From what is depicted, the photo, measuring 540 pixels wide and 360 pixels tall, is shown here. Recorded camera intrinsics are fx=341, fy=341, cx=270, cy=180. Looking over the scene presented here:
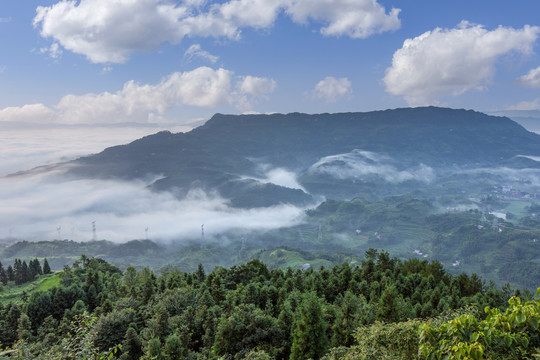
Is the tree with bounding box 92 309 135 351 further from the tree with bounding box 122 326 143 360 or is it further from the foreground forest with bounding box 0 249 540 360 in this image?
the tree with bounding box 122 326 143 360

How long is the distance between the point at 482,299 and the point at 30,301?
9600cm

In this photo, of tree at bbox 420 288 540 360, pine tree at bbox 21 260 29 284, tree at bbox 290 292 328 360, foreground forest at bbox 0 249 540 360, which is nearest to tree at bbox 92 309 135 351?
foreground forest at bbox 0 249 540 360

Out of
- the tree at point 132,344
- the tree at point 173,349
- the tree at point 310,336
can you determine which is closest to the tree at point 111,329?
the tree at point 132,344

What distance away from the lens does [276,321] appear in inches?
1783

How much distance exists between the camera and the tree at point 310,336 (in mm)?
39125

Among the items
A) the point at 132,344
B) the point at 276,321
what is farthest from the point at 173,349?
the point at 276,321

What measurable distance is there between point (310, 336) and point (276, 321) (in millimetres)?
7248

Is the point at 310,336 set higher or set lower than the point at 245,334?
higher

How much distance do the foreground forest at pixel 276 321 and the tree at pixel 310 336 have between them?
0.37 ft

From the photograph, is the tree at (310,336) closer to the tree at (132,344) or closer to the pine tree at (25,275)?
the tree at (132,344)

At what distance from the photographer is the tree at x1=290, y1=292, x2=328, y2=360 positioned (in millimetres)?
39125

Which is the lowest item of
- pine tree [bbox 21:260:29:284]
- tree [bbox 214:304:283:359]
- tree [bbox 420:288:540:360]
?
pine tree [bbox 21:260:29:284]

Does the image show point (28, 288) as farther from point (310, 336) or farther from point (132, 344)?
point (310, 336)

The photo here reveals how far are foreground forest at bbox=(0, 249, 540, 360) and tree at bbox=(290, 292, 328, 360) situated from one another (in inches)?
4.4
